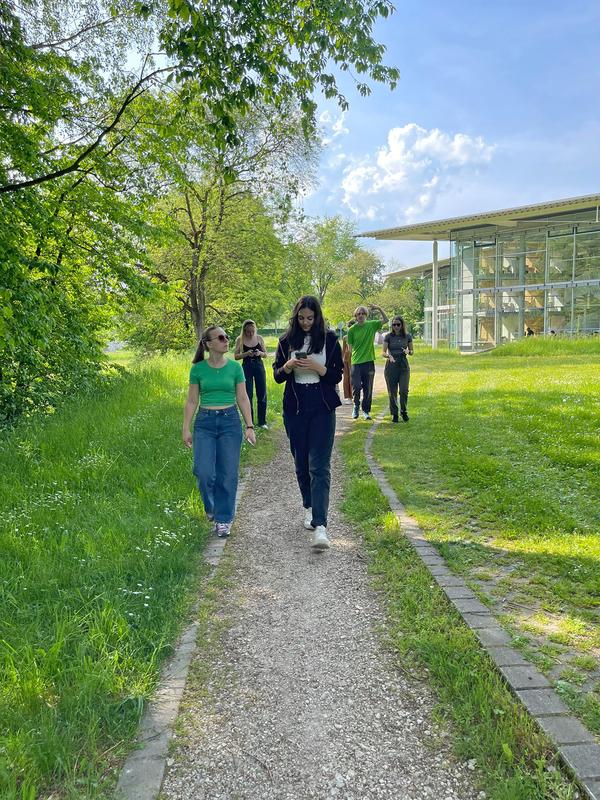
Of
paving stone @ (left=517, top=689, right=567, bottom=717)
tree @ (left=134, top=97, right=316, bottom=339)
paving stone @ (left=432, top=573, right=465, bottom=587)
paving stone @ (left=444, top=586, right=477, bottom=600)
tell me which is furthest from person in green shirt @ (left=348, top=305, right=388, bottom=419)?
tree @ (left=134, top=97, right=316, bottom=339)

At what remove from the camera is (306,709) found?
104 inches

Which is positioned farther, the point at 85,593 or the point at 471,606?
the point at 85,593

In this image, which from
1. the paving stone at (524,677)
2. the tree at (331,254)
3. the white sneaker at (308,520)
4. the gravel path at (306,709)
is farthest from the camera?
the tree at (331,254)

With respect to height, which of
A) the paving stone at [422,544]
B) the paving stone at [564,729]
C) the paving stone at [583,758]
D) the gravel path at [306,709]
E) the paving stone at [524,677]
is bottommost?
the gravel path at [306,709]

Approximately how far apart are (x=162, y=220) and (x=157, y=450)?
575 centimetres

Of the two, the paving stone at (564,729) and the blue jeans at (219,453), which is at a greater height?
the blue jeans at (219,453)

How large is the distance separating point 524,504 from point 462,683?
2778mm

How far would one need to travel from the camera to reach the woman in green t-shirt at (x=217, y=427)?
191 inches

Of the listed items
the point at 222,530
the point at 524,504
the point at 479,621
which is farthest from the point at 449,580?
the point at 222,530

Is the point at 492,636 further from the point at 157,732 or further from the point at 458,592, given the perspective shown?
the point at 157,732

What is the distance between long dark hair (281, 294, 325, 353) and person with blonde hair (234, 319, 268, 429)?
13.9ft

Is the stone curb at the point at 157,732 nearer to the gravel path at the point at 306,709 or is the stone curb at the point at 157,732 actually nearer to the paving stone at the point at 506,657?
the gravel path at the point at 306,709

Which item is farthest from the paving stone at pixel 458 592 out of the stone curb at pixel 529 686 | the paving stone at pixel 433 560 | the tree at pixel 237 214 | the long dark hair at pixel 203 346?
the tree at pixel 237 214

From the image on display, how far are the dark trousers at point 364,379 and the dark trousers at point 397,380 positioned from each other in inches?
11.9
